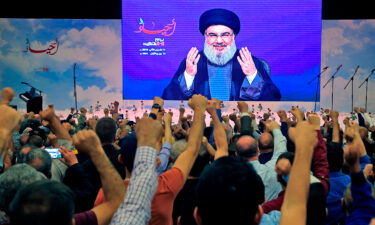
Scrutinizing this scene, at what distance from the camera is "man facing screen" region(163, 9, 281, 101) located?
9.45 meters

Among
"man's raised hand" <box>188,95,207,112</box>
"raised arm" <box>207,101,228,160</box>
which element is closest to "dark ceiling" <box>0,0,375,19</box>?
"raised arm" <box>207,101,228,160</box>

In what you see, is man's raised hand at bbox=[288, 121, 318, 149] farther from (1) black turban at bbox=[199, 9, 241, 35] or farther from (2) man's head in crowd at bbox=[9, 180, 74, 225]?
(1) black turban at bbox=[199, 9, 241, 35]

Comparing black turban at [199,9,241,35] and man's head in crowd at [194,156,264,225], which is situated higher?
black turban at [199,9,241,35]

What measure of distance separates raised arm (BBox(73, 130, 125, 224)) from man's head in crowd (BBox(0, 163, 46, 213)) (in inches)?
11.4

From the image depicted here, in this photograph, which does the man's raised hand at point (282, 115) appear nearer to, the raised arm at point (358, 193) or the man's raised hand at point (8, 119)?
the raised arm at point (358, 193)

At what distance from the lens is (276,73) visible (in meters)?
9.51

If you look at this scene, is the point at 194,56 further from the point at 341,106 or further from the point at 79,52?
the point at 341,106

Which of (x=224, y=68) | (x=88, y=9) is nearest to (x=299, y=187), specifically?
(x=224, y=68)

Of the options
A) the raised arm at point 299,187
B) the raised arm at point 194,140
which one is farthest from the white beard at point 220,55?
the raised arm at point 299,187

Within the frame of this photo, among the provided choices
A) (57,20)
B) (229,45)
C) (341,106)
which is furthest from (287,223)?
(57,20)

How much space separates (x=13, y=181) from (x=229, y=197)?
797 millimetres

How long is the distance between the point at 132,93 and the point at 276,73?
3.45 m

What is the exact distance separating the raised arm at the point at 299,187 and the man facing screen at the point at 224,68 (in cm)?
850

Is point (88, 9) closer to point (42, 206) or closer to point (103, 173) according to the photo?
point (103, 173)
